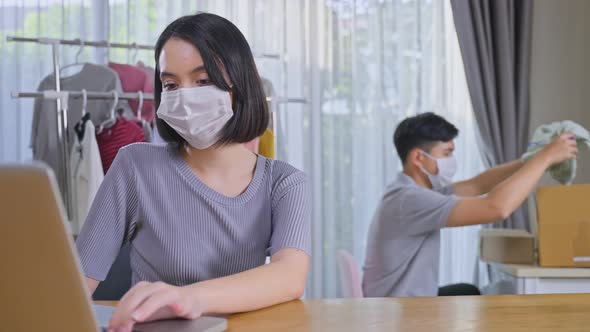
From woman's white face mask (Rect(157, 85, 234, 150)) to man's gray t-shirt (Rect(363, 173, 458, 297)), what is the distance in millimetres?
1456

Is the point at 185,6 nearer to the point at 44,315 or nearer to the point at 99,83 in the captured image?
the point at 99,83

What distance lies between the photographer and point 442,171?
120 inches

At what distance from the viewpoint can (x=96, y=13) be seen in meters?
3.57

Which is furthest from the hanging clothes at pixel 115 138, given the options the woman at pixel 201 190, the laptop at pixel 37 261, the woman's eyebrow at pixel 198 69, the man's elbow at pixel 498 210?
the laptop at pixel 37 261

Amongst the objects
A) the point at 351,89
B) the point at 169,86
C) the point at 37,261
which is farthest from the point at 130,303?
the point at 351,89

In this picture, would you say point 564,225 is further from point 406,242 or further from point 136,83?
point 136,83

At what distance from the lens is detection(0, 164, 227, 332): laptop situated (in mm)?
661

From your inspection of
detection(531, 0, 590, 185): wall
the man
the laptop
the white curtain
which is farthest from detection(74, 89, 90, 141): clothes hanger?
detection(531, 0, 590, 185): wall

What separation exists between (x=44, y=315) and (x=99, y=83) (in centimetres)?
244

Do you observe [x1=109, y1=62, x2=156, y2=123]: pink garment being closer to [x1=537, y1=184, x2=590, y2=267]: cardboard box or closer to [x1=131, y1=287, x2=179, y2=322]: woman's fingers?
Result: [x1=537, y1=184, x2=590, y2=267]: cardboard box

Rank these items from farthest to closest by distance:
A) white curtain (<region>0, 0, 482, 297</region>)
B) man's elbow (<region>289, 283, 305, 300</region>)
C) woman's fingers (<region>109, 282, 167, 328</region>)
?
1. white curtain (<region>0, 0, 482, 297</region>)
2. man's elbow (<region>289, 283, 305, 300</region>)
3. woman's fingers (<region>109, 282, 167, 328</region>)

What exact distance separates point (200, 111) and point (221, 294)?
1.40 ft

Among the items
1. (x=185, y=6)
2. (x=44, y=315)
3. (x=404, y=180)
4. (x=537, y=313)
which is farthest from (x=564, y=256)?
(x=44, y=315)

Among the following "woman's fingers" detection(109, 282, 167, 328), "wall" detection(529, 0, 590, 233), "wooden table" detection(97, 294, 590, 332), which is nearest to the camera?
"woman's fingers" detection(109, 282, 167, 328)
